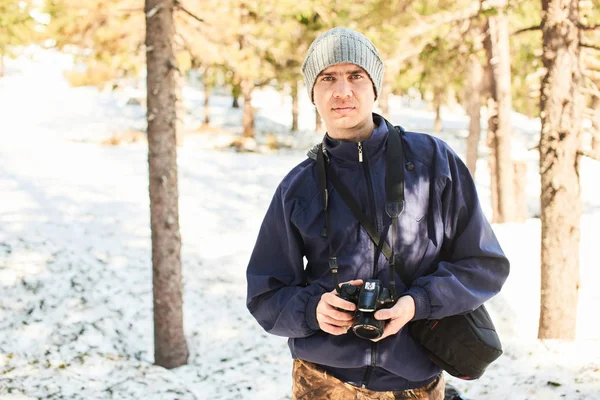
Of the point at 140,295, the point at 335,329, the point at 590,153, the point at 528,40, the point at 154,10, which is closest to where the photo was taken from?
the point at 335,329

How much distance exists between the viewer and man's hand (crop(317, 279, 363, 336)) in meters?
1.85

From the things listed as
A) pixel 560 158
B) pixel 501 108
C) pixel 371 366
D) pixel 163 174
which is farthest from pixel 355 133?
pixel 501 108

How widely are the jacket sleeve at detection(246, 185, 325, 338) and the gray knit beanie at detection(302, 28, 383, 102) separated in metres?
0.53

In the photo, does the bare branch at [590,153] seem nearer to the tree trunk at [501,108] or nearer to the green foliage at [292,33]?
the green foliage at [292,33]

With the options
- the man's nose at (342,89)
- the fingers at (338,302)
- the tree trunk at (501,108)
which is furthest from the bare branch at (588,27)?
the tree trunk at (501,108)

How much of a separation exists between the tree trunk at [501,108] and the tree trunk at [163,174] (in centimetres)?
776

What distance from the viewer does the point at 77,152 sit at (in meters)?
17.3

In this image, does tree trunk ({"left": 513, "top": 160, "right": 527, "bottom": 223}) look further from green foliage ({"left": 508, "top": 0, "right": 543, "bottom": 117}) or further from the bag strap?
the bag strap

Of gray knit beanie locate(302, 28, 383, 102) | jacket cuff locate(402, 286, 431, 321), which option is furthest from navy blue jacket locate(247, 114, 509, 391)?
gray knit beanie locate(302, 28, 383, 102)

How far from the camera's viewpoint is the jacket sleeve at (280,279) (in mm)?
2092

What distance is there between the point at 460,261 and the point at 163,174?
184 inches

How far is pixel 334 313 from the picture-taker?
1.89 metres

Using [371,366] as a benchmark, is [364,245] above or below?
above

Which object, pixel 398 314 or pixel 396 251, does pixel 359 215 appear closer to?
pixel 396 251
